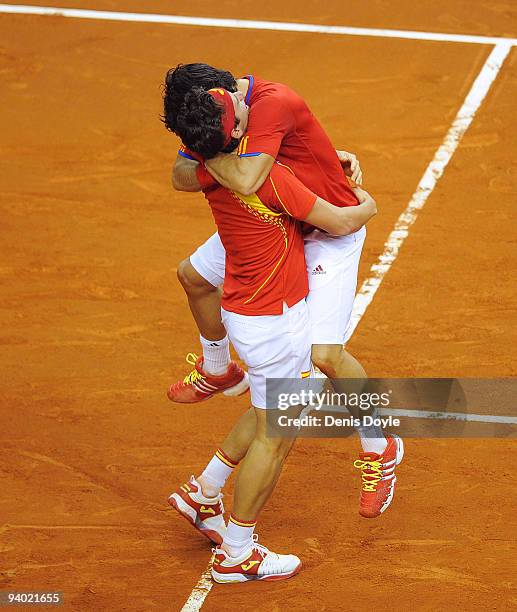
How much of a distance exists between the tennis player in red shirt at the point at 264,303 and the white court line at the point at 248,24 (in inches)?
281

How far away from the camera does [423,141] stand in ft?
35.6

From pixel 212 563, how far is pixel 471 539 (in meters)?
1.42

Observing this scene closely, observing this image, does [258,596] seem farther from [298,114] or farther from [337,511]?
[298,114]

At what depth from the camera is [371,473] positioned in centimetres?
627

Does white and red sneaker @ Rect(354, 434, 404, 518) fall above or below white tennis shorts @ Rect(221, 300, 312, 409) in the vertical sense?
below

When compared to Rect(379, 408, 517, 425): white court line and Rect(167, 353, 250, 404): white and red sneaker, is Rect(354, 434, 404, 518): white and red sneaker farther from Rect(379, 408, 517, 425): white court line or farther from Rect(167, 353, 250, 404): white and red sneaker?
Rect(379, 408, 517, 425): white court line

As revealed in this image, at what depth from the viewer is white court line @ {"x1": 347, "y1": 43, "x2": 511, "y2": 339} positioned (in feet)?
28.9

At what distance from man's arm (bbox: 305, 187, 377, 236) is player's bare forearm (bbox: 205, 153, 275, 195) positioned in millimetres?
320

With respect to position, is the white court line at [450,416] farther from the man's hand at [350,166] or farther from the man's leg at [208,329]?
the man's hand at [350,166]

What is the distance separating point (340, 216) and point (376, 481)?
1481 millimetres

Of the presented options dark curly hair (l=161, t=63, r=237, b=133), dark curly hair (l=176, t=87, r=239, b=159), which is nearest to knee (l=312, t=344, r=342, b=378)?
dark curly hair (l=176, t=87, r=239, b=159)

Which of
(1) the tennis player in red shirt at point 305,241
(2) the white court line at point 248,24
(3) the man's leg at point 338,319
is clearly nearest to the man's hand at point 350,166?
(1) the tennis player in red shirt at point 305,241

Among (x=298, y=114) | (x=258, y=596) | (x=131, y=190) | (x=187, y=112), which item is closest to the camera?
(x=187, y=112)

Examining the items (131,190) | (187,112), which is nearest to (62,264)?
(131,190)
